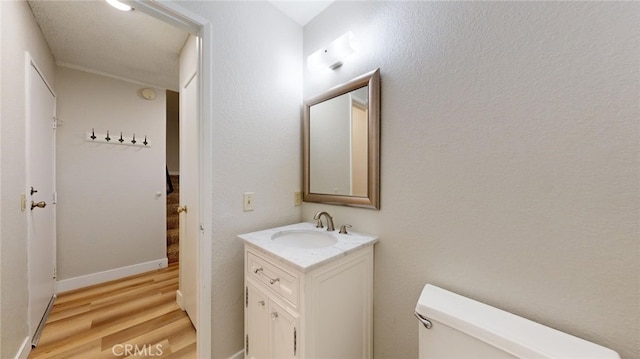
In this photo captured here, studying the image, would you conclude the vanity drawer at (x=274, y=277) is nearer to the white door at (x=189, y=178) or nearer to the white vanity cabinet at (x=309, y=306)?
the white vanity cabinet at (x=309, y=306)

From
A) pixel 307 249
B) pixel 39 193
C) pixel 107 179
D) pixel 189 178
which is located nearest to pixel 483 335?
pixel 307 249

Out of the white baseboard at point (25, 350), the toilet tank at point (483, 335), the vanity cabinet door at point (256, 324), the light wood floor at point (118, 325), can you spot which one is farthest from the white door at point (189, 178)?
the toilet tank at point (483, 335)

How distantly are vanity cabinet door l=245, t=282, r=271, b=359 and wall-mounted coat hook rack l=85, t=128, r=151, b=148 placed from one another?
2398 mm

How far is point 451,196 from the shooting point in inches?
38.9

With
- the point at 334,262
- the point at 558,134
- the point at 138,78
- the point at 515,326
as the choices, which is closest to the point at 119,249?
the point at 138,78

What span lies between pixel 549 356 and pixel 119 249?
3.47 meters

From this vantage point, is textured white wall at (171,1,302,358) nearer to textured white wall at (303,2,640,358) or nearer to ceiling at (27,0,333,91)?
ceiling at (27,0,333,91)

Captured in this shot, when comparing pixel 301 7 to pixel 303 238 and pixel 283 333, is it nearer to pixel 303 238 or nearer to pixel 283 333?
pixel 303 238

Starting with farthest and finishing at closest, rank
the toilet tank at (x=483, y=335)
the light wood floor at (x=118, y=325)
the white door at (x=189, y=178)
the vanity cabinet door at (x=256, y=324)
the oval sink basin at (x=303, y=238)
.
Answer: the white door at (x=189, y=178)
the light wood floor at (x=118, y=325)
the oval sink basin at (x=303, y=238)
the vanity cabinet door at (x=256, y=324)
the toilet tank at (x=483, y=335)

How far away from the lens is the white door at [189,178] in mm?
1667

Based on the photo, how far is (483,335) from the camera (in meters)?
0.73

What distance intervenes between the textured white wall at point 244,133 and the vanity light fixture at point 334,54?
0.26m

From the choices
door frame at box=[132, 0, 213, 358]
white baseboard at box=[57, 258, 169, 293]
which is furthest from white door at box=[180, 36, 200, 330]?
white baseboard at box=[57, 258, 169, 293]

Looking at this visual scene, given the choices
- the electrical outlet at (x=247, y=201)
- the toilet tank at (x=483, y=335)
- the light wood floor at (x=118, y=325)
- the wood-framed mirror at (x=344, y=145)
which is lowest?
the light wood floor at (x=118, y=325)
